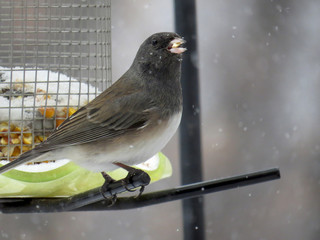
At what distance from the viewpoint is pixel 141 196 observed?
230 centimetres

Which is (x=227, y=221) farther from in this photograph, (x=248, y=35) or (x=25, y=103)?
(x=25, y=103)

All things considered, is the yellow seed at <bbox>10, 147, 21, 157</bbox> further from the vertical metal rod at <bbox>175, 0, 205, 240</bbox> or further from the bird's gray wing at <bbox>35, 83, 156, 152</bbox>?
the vertical metal rod at <bbox>175, 0, 205, 240</bbox>

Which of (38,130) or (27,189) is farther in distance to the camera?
(38,130)

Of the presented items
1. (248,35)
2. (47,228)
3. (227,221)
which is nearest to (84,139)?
(47,228)

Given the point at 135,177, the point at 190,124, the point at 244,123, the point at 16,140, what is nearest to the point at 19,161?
the point at 135,177

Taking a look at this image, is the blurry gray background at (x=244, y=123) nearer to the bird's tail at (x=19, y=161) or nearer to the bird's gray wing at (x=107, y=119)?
the bird's gray wing at (x=107, y=119)

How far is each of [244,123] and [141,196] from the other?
344 centimetres

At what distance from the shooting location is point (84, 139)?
2.46 meters

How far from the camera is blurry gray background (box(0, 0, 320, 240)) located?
5355 millimetres

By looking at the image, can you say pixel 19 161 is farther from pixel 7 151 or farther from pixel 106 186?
pixel 7 151

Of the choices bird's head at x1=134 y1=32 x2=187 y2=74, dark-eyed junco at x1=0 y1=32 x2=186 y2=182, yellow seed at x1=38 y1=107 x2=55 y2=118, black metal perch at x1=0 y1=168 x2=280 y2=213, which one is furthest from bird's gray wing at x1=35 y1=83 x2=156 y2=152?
yellow seed at x1=38 y1=107 x2=55 y2=118

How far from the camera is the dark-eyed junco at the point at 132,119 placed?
2408 millimetres

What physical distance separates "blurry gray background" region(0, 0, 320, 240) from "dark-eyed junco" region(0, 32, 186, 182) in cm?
244

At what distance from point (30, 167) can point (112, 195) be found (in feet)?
1.51
